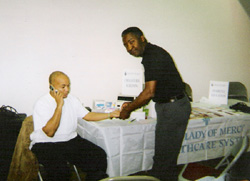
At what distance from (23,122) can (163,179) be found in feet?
4.76

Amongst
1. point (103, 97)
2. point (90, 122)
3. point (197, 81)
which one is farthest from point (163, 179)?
point (197, 81)

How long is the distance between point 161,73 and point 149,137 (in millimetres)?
670

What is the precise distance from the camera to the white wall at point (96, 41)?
7.60 feet

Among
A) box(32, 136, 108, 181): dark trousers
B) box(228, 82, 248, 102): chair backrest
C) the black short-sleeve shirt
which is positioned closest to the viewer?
box(32, 136, 108, 181): dark trousers

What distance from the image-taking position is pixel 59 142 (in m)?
1.78

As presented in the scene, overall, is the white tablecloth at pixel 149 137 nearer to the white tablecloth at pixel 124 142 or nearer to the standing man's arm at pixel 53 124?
the white tablecloth at pixel 124 142

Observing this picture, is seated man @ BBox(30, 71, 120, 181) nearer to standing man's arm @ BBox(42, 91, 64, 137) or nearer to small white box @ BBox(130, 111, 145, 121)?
standing man's arm @ BBox(42, 91, 64, 137)

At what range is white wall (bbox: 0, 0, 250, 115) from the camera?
232 centimetres

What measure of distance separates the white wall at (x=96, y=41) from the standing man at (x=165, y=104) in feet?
3.35

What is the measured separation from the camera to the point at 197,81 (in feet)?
11.5

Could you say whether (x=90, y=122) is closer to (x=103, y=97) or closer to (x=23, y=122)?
(x=23, y=122)

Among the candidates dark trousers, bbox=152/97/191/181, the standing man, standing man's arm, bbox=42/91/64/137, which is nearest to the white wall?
standing man's arm, bbox=42/91/64/137

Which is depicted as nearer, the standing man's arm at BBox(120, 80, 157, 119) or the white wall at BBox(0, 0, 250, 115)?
the standing man's arm at BBox(120, 80, 157, 119)

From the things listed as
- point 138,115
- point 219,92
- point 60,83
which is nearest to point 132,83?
point 138,115
